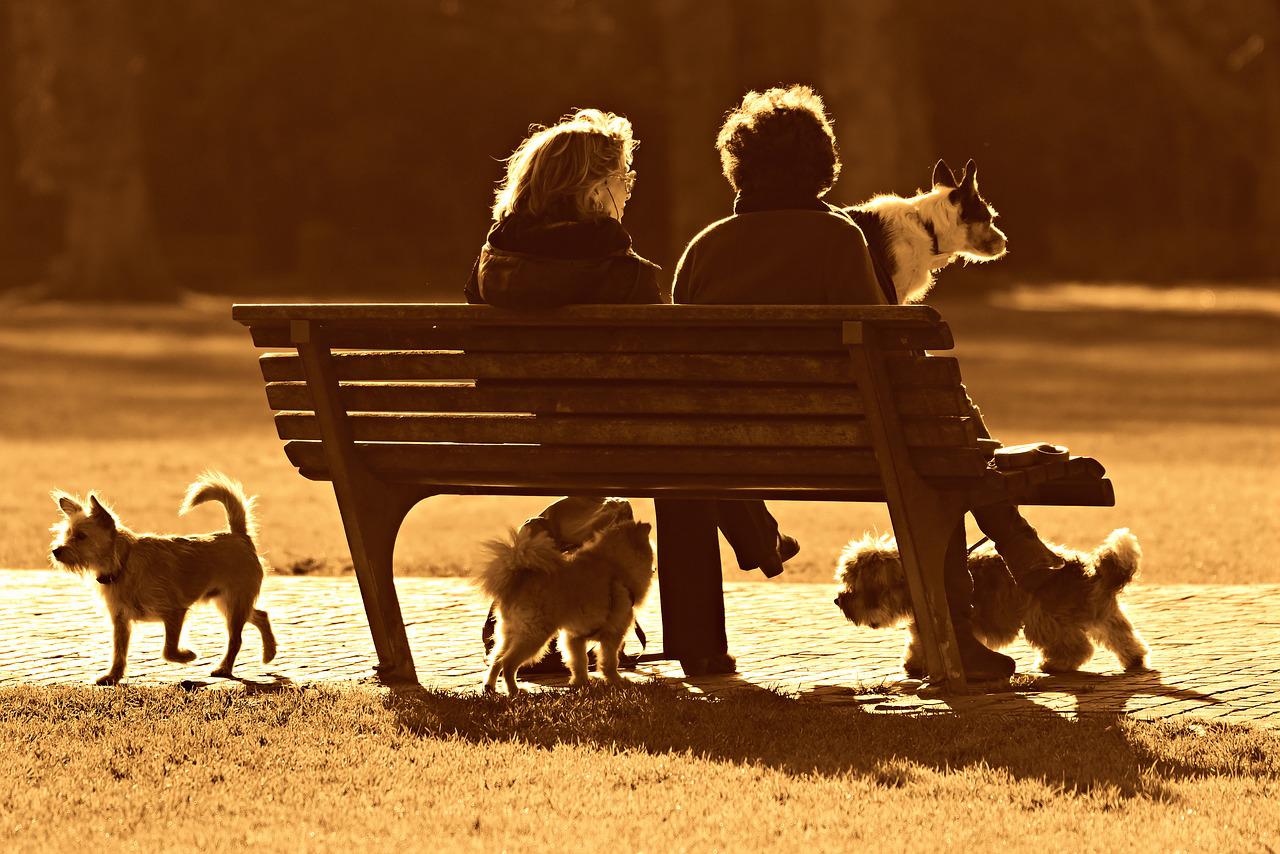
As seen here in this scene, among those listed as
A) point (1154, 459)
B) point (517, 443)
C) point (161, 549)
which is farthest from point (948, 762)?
point (1154, 459)

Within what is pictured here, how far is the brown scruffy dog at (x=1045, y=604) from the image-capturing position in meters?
6.78

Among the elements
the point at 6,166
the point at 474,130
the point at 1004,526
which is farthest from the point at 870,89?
the point at 1004,526

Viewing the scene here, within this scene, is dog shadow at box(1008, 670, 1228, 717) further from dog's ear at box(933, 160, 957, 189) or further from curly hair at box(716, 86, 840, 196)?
dog's ear at box(933, 160, 957, 189)

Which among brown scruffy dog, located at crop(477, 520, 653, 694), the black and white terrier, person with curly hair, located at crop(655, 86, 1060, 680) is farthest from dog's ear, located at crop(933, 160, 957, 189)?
brown scruffy dog, located at crop(477, 520, 653, 694)

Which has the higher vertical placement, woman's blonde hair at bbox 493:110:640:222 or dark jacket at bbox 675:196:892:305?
woman's blonde hair at bbox 493:110:640:222

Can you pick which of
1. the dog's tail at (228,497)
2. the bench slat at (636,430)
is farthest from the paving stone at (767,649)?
the bench slat at (636,430)

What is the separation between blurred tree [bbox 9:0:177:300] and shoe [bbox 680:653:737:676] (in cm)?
3844

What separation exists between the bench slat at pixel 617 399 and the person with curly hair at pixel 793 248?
0.42 metres

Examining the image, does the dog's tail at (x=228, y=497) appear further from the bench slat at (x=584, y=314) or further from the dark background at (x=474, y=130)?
the dark background at (x=474, y=130)

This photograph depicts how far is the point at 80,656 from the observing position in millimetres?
7281

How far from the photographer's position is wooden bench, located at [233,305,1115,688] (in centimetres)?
600

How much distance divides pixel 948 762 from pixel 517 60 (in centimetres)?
4546

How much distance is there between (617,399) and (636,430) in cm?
11

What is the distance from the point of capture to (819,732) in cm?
570
